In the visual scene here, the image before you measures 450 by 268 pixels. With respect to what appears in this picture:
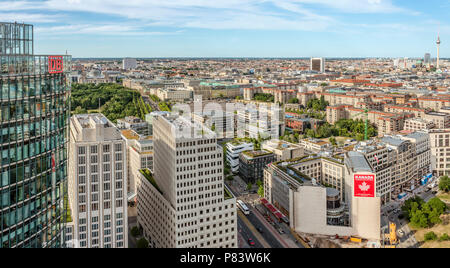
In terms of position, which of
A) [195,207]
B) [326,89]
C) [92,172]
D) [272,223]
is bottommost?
[272,223]

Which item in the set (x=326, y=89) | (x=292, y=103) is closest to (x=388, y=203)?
(x=292, y=103)

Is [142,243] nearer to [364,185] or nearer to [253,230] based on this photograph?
[253,230]

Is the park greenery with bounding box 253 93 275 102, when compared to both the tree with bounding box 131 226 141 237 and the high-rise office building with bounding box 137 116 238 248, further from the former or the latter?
the high-rise office building with bounding box 137 116 238 248

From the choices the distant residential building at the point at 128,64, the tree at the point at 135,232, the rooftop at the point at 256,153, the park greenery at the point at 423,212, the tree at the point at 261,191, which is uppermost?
the distant residential building at the point at 128,64

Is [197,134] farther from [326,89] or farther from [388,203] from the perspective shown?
[326,89]

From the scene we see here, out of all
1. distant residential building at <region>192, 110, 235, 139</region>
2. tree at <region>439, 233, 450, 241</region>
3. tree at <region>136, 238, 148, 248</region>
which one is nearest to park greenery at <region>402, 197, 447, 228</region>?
tree at <region>439, 233, 450, 241</region>

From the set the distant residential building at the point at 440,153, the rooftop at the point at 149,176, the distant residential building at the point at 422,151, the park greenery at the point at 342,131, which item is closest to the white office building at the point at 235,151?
the rooftop at the point at 149,176

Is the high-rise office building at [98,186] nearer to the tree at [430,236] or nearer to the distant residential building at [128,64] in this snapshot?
the tree at [430,236]
